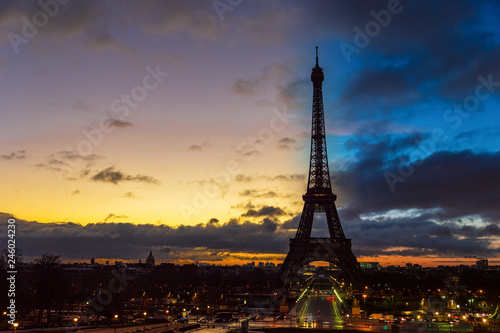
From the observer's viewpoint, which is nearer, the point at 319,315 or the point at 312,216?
the point at 319,315

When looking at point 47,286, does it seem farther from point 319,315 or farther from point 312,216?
point 312,216

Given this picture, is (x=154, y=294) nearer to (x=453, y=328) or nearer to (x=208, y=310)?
(x=208, y=310)

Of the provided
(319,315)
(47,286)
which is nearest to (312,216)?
(319,315)

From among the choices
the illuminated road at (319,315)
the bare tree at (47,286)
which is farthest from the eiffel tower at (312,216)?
the bare tree at (47,286)

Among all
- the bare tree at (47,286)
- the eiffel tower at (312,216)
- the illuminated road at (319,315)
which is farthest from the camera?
the eiffel tower at (312,216)

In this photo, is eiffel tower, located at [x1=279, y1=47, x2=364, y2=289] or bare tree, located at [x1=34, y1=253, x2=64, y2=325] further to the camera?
eiffel tower, located at [x1=279, y1=47, x2=364, y2=289]

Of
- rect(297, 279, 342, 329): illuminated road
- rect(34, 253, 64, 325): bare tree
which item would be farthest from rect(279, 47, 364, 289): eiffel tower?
rect(34, 253, 64, 325): bare tree

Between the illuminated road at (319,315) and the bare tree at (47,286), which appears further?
the bare tree at (47,286)

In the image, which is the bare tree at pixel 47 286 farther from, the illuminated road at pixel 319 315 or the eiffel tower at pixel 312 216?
the eiffel tower at pixel 312 216

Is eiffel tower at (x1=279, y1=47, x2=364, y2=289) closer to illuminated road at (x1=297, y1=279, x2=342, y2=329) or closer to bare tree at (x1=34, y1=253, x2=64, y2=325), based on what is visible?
illuminated road at (x1=297, y1=279, x2=342, y2=329)
